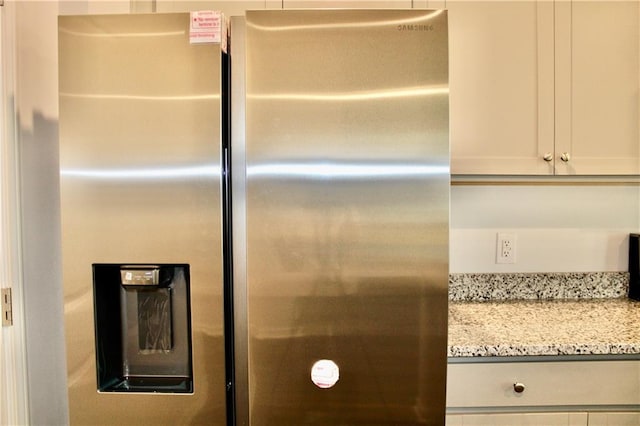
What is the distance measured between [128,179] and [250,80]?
351 millimetres

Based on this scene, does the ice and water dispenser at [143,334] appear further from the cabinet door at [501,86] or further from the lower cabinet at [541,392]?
the cabinet door at [501,86]

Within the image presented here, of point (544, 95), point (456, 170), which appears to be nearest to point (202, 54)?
point (456, 170)

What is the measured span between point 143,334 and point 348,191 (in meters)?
0.60

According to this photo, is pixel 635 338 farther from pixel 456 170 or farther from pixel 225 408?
pixel 225 408

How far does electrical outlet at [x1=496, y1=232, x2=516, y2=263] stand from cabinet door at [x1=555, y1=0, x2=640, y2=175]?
368 mm

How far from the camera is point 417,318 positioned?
2.62ft

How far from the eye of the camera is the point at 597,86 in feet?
4.14

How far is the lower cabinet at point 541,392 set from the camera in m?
1.02

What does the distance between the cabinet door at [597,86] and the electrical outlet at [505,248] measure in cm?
37

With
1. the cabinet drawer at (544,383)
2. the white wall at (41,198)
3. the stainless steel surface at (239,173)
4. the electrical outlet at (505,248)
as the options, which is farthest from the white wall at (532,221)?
the white wall at (41,198)

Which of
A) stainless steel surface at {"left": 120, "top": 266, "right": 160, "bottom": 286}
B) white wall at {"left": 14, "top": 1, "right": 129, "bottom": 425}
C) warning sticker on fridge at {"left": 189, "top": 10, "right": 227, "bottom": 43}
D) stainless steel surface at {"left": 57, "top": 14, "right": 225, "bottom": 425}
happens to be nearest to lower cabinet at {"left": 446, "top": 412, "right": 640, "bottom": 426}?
stainless steel surface at {"left": 57, "top": 14, "right": 225, "bottom": 425}

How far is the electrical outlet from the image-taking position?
153 cm

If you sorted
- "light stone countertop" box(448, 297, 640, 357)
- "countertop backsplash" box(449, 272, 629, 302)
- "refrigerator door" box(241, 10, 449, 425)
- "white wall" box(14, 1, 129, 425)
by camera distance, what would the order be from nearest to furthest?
"refrigerator door" box(241, 10, 449, 425) < "light stone countertop" box(448, 297, 640, 357) < "white wall" box(14, 1, 129, 425) < "countertop backsplash" box(449, 272, 629, 302)

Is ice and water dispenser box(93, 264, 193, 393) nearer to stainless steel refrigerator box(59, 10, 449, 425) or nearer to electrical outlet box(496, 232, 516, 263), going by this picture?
stainless steel refrigerator box(59, 10, 449, 425)
